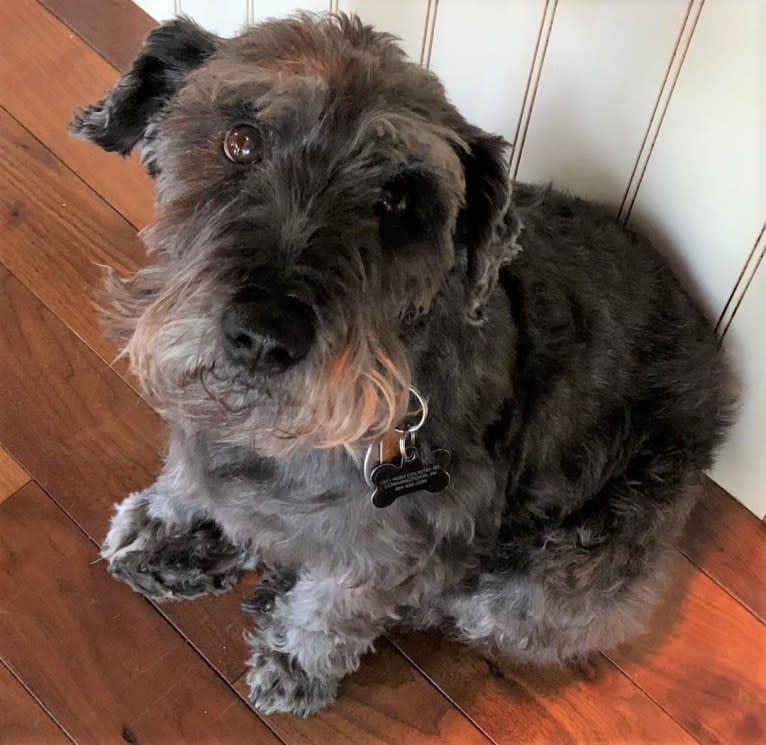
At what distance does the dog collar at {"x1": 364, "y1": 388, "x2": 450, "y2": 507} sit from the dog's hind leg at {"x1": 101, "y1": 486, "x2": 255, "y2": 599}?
0.57 meters

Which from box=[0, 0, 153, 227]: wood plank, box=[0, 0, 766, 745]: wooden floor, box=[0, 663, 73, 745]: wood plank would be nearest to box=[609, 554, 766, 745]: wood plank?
box=[0, 0, 766, 745]: wooden floor

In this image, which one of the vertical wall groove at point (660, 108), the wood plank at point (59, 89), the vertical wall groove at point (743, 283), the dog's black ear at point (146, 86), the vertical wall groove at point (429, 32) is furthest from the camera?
the wood plank at point (59, 89)

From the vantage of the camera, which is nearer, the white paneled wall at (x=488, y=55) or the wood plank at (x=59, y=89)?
the white paneled wall at (x=488, y=55)

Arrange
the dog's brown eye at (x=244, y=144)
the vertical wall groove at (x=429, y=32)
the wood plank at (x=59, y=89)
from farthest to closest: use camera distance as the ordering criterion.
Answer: the wood plank at (x=59, y=89)
the vertical wall groove at (x=429, y=32)
the dog's brown eye at (x=244, y=144)

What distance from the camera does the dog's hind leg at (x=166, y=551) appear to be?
2012mm

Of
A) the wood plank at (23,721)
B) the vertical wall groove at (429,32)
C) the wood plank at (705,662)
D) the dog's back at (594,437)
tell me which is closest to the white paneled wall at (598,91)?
the dog's back at (594,437)

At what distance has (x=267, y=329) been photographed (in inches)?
45.8

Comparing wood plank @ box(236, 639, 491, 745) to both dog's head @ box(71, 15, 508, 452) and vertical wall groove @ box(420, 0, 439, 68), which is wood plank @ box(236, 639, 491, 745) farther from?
vertical wall groove @ box(420, 0, 439, 68)

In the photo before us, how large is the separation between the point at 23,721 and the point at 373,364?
1111 mm

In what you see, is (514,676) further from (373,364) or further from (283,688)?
(373,364)

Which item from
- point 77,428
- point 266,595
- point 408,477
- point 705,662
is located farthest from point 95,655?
point 705,662

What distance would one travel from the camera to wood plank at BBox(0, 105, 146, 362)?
233 cm

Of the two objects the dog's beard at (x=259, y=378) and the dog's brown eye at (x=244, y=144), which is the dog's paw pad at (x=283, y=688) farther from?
the dog's brown eye at (x=244, y=144)

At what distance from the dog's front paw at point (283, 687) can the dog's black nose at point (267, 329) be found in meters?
0.91
